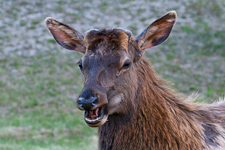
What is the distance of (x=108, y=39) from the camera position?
13.6ft

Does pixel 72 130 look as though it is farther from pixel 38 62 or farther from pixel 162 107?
pixel 162 107

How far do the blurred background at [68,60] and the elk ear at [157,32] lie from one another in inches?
217

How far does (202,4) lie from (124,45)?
1766 centimetres

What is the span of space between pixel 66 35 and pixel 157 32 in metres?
1.34

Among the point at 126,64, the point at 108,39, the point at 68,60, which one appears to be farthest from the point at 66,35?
the point at 68,60

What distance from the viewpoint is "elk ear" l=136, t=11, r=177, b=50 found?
452 cm

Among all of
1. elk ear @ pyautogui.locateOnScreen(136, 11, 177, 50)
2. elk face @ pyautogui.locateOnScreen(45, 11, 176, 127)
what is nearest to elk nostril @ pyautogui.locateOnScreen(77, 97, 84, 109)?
elk face @ pyautogui.locateOnScreen(45, 11, 176, 127)

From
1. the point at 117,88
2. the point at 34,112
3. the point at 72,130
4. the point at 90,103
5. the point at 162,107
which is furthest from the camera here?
the point at 34,112

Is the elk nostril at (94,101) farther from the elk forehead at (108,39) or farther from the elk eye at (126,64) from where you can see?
the elk forehead at (108,39)

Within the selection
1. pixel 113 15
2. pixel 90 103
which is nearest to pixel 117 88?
pixel 90 103

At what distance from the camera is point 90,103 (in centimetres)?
359

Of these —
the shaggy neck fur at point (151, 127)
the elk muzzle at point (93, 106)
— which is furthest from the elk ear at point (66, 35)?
the elk muzzle at point (93, 106)

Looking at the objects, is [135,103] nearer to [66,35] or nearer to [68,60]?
[66,35]

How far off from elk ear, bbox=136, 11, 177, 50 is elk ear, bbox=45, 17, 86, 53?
0.87 m
